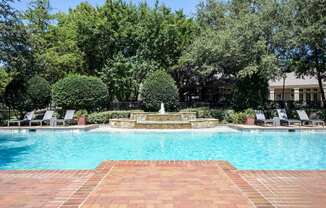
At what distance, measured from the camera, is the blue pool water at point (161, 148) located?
10539 millimetres

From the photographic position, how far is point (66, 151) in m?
12.7

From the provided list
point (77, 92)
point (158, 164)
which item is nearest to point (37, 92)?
point (77, 92)

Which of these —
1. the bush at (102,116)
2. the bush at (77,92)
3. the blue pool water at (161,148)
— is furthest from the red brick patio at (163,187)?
the bush at (77,92)

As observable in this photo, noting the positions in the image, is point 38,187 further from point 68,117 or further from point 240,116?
point 240,116

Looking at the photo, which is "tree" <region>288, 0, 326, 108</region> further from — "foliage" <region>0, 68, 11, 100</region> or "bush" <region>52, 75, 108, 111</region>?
"foliage" <region>0, 68, 11, 100</region>

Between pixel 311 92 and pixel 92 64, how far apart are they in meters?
25.9

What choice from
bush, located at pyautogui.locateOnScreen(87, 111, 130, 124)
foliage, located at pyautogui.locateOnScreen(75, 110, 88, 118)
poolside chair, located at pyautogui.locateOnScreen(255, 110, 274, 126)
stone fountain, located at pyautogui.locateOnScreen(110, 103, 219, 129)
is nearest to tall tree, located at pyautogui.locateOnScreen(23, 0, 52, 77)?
foliage, located at pyautogui.locateOnScreen(75, 110, 88, 118)

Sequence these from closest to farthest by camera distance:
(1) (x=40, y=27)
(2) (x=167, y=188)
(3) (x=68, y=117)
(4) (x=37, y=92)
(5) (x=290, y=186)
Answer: (2) (x=167, y=188)
(5) (x=290, y=186)
(3) (x=68, y=117)
(4) (x=37, y=92)
(1) (x=40, y=27)

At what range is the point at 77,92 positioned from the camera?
72.0 feet

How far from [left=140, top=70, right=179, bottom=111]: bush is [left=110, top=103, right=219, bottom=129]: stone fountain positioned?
1782 mm

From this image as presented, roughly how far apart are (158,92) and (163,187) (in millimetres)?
17350

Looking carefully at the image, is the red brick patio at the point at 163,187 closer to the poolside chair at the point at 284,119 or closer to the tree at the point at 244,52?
the poolside chair at the point at 284,119

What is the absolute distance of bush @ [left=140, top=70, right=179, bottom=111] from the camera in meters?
22.9

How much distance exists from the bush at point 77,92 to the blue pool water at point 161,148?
4096mm
